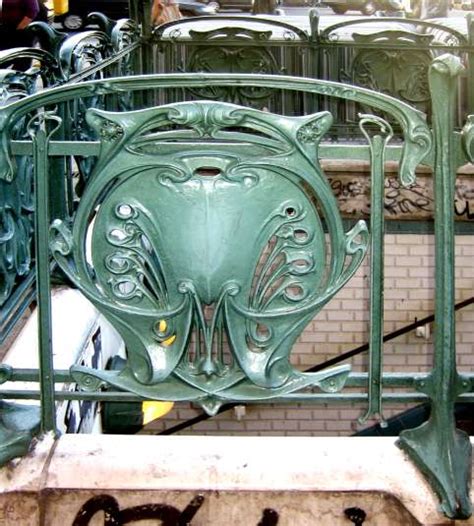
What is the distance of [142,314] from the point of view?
2.50m

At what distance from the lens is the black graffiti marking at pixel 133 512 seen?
2.52 metres

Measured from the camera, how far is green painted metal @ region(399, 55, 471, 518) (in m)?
2.43

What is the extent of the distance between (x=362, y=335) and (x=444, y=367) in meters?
5.86

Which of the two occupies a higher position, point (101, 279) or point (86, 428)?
point (101, 279)

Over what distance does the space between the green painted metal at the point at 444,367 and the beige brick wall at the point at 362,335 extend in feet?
16.3

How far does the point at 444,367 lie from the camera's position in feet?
8.42

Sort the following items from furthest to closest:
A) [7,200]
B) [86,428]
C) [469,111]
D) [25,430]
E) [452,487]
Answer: [469,111] → [86,428] → [7,200] → [25,430] → [452,487]

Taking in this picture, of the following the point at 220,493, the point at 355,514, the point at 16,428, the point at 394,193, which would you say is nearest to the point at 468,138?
the point at 355,514

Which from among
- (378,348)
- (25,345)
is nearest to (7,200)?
(25,345)

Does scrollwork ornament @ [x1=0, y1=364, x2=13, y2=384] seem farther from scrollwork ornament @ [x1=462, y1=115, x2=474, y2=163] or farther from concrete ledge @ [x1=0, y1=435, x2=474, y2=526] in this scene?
scrollwork ornament @ [x1=462, y1=115, x2=474, y2=163]

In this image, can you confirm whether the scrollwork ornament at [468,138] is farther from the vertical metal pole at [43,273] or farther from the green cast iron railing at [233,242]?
the vertical metal pole at [43,273]

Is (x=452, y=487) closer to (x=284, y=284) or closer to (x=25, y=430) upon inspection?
(x=284, y=284)

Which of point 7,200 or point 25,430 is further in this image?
point 7,200

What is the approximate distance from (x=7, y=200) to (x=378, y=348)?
1.46m
